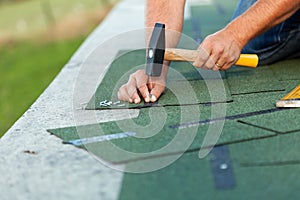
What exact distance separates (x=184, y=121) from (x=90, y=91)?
78 centimetres

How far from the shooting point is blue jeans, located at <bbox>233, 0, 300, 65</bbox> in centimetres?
316

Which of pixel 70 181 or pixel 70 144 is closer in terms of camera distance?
pixel 70 181

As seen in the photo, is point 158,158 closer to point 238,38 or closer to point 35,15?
point 238,38

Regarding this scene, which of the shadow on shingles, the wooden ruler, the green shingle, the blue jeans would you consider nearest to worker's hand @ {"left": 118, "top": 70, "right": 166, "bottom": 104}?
the shadow on shingles

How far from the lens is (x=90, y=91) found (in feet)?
9.76

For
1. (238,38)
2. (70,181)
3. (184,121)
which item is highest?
(238,38)

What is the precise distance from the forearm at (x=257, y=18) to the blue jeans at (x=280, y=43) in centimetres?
52

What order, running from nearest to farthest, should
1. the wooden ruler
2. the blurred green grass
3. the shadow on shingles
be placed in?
the wooden ruler < the shadow on shingles < the blurred green grass

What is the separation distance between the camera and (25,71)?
7508mm

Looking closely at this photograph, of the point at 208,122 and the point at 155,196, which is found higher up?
the point at 208,122

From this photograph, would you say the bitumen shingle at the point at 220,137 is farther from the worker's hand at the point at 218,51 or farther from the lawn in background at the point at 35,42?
the lawn in background at the point at 35,42

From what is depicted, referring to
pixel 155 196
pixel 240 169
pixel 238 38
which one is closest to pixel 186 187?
pixel 155 196

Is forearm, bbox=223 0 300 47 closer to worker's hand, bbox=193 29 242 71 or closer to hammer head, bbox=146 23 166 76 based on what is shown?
worker's hand, bbox=193 29 242 71

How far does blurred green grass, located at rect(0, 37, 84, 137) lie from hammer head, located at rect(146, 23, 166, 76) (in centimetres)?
317
